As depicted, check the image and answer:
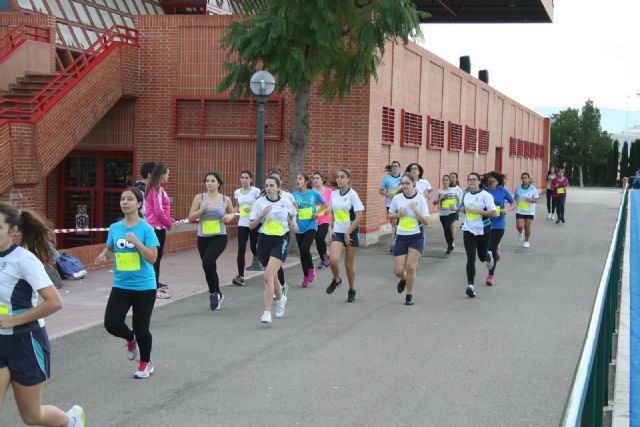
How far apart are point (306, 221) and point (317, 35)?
4239 millimetres

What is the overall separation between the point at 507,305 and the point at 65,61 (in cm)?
1593

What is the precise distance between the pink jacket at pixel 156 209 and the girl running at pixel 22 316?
612 centimetres

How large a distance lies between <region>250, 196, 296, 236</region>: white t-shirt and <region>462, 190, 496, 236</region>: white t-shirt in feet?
11.2

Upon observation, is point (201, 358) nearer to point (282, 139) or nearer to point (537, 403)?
point (537, 403)

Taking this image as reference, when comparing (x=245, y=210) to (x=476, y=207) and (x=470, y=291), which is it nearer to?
(x=476, y=207)

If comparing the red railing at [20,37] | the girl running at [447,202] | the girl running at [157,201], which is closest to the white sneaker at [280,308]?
the girl running at [157,201]

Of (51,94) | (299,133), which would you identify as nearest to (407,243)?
(299,133)

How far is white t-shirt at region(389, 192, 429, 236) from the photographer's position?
11.9 metres

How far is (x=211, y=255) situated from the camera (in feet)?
37.1

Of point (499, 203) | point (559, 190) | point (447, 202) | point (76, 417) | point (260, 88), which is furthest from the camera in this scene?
point (559, 190)

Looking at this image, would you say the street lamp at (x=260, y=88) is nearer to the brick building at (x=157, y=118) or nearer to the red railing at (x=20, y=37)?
the brick building at (x=157, y=118)

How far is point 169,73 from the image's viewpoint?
71.1 ft

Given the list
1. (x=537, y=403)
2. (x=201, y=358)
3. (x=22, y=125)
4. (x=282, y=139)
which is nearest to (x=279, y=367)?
(x=201, y=358)

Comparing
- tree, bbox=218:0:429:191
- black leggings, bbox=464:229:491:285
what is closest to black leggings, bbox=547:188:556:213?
tree, bbox=218:0:429:191
